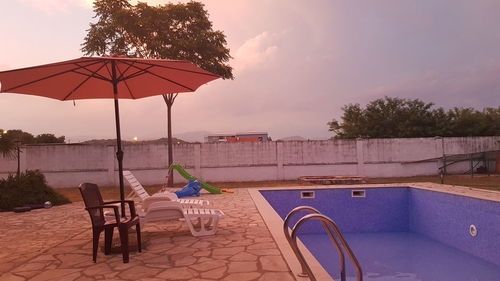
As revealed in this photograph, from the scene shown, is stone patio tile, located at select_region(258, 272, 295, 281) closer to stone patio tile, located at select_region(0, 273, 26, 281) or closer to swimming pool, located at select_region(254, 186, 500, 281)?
stone patio tile, located at select_region(0, 273, 26, 281)

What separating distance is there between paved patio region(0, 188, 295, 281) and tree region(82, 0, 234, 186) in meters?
11.3

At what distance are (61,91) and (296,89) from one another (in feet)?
59.6

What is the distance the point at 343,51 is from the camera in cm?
1652

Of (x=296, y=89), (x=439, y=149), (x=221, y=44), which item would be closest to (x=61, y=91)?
(x=221, y=44)

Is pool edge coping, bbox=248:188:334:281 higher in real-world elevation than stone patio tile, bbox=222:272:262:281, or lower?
higher

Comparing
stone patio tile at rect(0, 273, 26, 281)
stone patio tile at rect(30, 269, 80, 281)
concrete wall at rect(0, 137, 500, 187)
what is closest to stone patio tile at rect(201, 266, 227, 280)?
stone patio tile at rect(30, 269, 80, 281)

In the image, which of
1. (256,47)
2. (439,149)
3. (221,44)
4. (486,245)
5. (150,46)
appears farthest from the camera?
(439,149)

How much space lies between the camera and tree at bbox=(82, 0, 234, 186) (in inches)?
708

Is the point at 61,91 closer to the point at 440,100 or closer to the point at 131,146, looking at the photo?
the point at 131,146

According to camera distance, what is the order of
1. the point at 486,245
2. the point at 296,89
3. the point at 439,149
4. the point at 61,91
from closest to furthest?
the point at 61,91 < the point at 486,245 < the point at 439,149 < the point at 296,89

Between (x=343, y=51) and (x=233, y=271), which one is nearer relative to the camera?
(x=233, y=271)

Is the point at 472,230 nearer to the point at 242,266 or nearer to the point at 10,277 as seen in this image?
the point at 242,266

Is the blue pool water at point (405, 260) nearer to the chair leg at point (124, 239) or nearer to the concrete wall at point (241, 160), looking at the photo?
the chair leg at point (124, 239)

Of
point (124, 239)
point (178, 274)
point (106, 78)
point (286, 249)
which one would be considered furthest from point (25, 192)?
point (286, 249)
